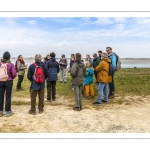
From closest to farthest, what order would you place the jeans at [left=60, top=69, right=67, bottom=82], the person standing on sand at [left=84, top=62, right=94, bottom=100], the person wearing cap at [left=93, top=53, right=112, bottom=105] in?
the person wearing cap at [left=93, top=53, right=112, bottom=105], the person standing on sand at [left=84, top=62, right=94, bottom=100], the jeans at [left=60, top=69, right=67, bottom=82]

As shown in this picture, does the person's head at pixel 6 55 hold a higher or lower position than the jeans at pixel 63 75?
higher

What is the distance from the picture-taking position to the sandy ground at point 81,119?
5.79m

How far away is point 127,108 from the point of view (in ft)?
26.3

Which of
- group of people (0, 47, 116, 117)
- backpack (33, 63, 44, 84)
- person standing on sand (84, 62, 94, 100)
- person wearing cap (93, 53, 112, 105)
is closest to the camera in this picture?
group of people (0, 47, 116, 117)

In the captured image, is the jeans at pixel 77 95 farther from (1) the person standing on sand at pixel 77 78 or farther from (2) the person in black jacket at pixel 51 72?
(2) the person in black jacket at pixel 51 72

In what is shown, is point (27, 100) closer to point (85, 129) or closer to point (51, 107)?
point (51, 107)

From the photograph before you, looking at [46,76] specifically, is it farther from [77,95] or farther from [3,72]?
[3,72]

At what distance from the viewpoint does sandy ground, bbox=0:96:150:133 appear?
19.0ft

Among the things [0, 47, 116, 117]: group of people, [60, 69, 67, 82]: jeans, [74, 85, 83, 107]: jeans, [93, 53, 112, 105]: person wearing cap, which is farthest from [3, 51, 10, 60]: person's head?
[60, 69, 67, 82]: jeans

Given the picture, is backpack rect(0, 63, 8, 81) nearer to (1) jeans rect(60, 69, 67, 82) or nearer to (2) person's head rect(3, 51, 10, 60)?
(2) person's head rect(3, 51, 10, 60)

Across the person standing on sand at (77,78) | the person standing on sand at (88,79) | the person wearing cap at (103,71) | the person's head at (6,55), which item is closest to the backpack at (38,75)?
the person's head at (6,55)
